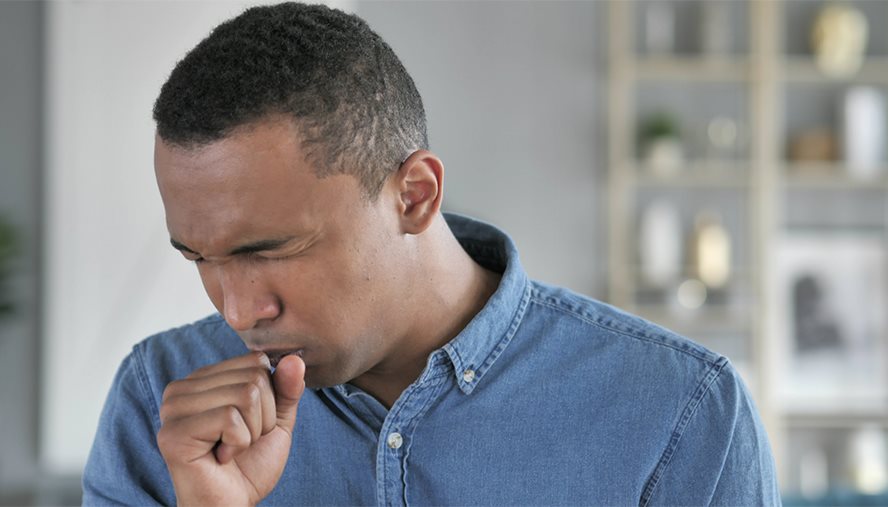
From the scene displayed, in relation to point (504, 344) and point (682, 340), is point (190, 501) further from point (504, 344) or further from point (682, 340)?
point (682, 340)

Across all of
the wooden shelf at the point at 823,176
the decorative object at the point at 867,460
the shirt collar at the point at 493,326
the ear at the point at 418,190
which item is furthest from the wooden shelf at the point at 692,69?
the ear at the point at 418,190

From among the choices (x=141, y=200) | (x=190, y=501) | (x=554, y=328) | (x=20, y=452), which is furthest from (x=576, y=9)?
(x=190, y=501)

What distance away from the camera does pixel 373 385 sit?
147cm

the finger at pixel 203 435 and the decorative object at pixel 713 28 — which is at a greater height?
the decorative object at pixel 713 28

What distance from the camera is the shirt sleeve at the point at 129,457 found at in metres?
1.43

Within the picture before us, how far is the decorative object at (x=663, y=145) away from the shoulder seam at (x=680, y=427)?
367cm

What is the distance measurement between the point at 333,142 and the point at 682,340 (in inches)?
20.4

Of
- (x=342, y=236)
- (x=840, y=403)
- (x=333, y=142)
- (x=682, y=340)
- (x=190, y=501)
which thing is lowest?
(x=840, y=403)

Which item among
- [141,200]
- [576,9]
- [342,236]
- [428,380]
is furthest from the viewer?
[576,9]

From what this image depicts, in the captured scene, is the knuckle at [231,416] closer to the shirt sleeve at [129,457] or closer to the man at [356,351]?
the man at [356,351]

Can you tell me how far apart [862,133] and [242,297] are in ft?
14.4

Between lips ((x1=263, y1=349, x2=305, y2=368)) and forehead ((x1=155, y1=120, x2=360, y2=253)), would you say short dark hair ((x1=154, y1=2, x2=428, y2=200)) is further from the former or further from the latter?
lips ((x1=263, y1=349, x2=305, y2=368))

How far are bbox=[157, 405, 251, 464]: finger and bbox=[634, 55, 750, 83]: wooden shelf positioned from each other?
4.06 m

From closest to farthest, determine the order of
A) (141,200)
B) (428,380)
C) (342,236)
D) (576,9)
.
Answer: (342,236) < (428,380) < (141,200) < (576,9)
